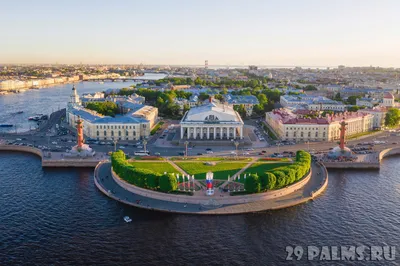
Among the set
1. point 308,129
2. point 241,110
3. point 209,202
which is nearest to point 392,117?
point 308,129

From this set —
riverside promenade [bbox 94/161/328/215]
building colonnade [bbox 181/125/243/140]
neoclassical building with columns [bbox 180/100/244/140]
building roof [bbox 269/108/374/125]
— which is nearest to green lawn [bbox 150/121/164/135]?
neoclassical building with columns [bbox 180/100/244/140]

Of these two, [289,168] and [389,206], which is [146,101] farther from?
[389,206]

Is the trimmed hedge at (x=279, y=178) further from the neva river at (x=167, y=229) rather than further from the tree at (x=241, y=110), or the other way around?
the tree at (x=241, y=110)

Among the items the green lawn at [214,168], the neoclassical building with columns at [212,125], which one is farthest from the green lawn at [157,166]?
the neoclassical building with columns at [212,125]

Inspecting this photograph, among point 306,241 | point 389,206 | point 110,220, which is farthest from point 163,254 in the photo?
point 389,206

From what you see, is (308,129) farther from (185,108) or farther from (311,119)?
(185,108)

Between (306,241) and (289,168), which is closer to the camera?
(306,241)
